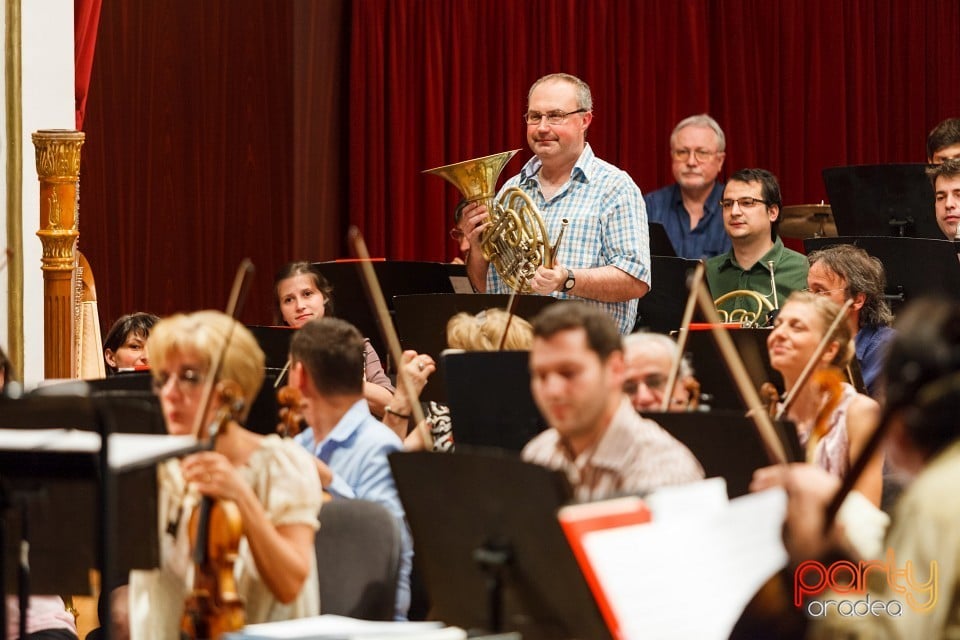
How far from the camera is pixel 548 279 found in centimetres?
410

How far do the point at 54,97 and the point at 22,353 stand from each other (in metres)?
0.88

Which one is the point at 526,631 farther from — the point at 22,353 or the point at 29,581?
the point at 22,353

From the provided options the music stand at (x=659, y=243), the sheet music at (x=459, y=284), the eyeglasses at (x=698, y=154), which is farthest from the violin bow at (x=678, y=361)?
the eyeglasses at (x=698, y=154)

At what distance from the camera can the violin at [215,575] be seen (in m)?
2.28

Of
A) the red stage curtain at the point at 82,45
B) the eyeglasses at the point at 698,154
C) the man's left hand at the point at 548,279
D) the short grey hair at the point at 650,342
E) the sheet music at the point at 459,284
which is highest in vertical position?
the red stage curtain at the point at 82,45

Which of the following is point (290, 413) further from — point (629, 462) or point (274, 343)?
point (274, 343)

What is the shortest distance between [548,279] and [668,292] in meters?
0.79

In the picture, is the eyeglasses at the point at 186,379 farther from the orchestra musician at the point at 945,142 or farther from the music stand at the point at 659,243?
the orchestra musician at the point at 945,142

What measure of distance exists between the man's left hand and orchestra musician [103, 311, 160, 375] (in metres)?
1.20

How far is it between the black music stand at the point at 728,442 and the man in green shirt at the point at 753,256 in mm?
2388

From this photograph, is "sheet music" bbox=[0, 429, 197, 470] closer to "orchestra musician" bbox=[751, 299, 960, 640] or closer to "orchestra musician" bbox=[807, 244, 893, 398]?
"orchestra musician" bbox=[751, 299, 960, 640]

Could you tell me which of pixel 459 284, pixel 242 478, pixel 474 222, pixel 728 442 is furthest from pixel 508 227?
pixel 242 478

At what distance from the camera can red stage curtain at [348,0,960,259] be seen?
7.13 m

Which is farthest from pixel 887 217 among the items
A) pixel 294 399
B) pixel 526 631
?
pixel 526 631
